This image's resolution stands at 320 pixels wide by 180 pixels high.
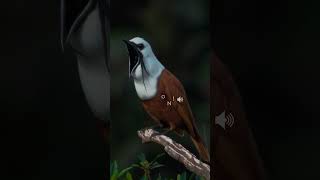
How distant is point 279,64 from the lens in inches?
156

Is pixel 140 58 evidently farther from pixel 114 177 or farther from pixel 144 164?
pixel 114 177

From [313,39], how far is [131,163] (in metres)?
1.60

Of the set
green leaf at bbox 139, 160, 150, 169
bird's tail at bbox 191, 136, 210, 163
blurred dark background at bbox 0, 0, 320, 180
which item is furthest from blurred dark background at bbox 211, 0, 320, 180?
green leaf at bbox 139, 160, 150, 169

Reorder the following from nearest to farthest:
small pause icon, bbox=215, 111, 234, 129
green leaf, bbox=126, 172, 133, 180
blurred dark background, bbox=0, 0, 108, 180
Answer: blurred dark background, bbox=0, 0, 108, 180 → green leaf, bbox=126, 172, 133, 180 → small pause icon, bbox=215, 111, 234, 129

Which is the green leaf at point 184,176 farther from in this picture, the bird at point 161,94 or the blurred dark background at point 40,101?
the blurred dark background at point 40,101

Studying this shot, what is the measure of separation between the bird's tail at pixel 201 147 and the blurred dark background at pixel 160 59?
1.4 inches

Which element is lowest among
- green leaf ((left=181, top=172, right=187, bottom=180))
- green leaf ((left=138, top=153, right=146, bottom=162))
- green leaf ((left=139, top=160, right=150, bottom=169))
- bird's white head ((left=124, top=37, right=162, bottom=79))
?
green leaf ((left=181, top=172, right=187, bottom=180))

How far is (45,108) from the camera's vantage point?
12.5ft

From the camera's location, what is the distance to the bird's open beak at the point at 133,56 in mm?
3914

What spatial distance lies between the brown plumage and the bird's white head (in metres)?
0.12

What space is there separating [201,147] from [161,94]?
0.49 meters

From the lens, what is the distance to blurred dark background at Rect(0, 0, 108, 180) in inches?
149

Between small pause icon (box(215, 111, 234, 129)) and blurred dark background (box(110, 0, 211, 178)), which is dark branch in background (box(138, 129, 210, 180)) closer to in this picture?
blurred dark background (box(110, 0, 211, 178))

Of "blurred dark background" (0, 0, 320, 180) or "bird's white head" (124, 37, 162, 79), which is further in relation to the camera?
"bird's white head" (124, 37, 162, 79)
